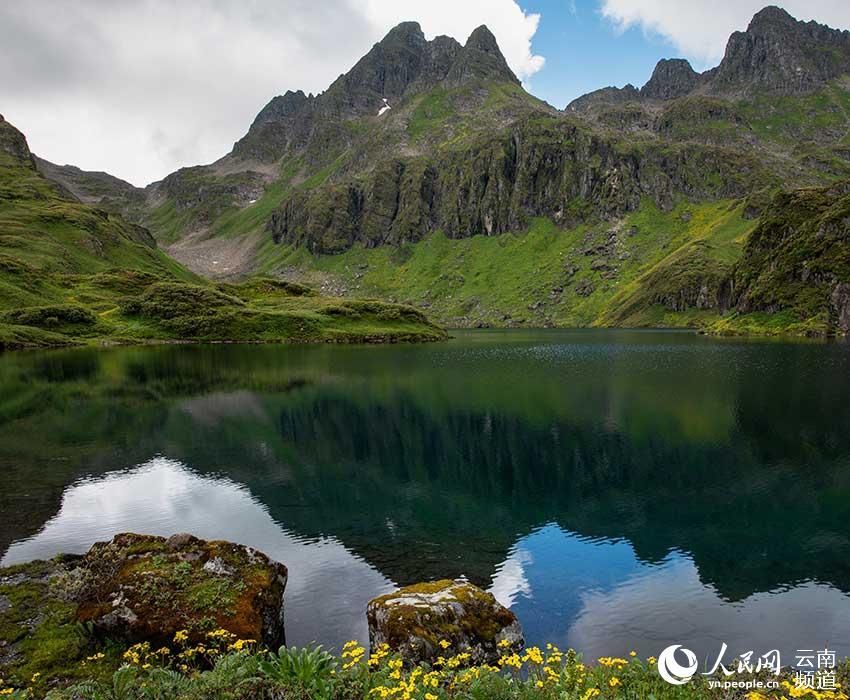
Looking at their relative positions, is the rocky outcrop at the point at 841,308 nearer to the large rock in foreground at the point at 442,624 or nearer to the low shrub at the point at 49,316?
the large rock in foreground at the point at 442,624

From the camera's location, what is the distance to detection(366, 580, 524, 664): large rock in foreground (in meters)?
15.4

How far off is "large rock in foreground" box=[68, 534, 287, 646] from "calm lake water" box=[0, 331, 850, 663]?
7.52ft

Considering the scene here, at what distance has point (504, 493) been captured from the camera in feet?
111

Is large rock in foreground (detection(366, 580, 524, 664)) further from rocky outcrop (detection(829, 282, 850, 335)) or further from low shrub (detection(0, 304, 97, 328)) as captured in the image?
rocky outcrop (detection(829, 282, 850, 335))

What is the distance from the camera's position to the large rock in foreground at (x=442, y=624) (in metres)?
15.4

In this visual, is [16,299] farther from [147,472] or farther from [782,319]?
[782,319]

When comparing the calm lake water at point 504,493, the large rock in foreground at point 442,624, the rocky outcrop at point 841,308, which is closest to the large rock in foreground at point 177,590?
the calm lake water at point 504,493

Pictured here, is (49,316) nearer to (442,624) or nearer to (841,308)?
(442,624)

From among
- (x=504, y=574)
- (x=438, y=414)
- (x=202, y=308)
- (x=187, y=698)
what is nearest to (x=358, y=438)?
(x=438, y=414)

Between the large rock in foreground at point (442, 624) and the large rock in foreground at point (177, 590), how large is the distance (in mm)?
3839

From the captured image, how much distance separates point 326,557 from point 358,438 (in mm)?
24254

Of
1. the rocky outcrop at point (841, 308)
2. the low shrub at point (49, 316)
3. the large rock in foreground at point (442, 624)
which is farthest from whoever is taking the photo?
the rocky outcrop at point (841, 308)

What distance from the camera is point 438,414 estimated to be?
58.1 m

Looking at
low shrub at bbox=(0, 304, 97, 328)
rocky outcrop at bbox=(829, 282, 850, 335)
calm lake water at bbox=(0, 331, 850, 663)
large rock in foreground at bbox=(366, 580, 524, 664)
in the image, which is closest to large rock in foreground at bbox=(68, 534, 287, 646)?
calm lake water at bbox=(0, 331, 850, 663)
